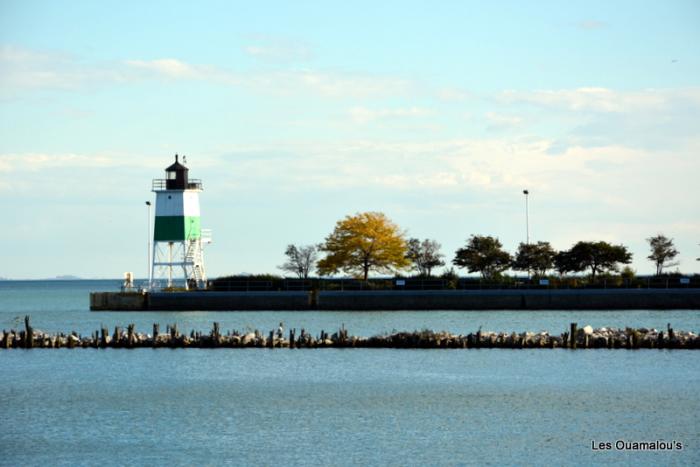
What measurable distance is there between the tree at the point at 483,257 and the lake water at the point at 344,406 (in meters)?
46.7

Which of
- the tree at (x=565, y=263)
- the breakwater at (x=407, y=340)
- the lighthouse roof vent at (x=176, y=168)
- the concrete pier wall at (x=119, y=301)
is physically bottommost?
the breakwater at (x=407, y=340)

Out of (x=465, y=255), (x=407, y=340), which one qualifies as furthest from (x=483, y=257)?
(x=407, y=340)

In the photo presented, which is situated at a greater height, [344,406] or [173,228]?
[173,228]

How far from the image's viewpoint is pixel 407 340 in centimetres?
5434

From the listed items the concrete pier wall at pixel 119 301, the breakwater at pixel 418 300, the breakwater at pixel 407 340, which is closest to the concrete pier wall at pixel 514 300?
the breakwater at pixel 418 300

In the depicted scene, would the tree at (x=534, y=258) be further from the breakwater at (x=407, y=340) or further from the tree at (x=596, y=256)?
the breakwater at (x=407, y=340)

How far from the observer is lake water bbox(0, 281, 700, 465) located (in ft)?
99.7

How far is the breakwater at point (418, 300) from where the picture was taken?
82.2m

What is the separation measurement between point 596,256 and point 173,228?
33579 mm

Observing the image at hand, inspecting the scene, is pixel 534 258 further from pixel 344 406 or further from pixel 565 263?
pixel 344 406

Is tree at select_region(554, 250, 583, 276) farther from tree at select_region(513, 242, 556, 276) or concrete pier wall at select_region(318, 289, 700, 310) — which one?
concrete pier wall at select_region(318, 289, 700, 310)

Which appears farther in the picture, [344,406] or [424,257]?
[424,257]

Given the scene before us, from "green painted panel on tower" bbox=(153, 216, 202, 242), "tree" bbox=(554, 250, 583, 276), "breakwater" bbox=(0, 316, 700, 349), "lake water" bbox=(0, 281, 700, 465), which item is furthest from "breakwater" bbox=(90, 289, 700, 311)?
"lake water" bbox=(0, 281, 700, 465)

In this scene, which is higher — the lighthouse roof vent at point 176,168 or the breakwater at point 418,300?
the lighthouse roof vent at point 176,168
